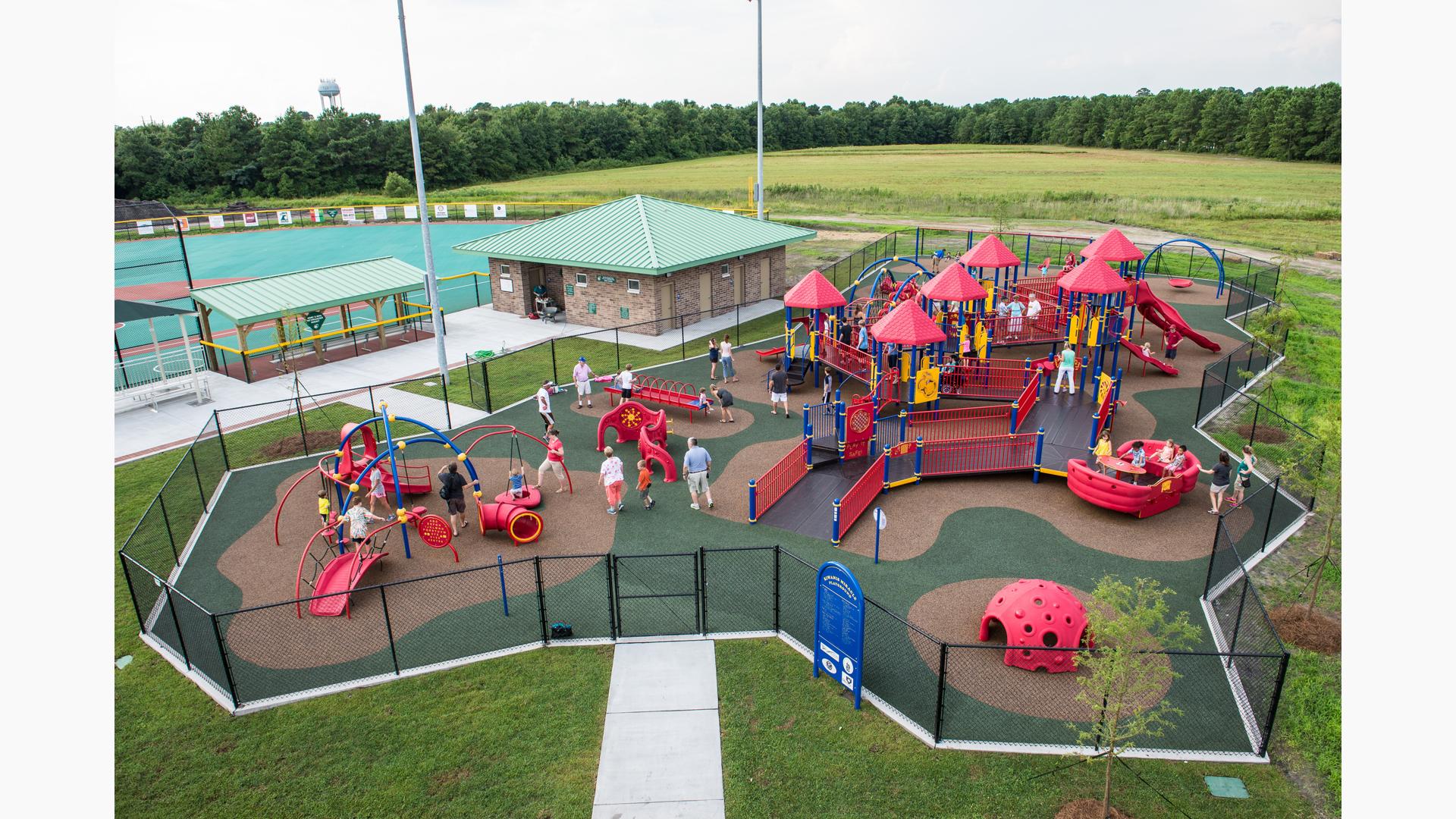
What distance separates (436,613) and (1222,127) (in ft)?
412

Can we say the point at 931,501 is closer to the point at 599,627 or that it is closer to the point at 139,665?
the point at 599,627

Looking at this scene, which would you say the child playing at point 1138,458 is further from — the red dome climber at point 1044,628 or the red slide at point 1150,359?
the red slide at point 1150,359

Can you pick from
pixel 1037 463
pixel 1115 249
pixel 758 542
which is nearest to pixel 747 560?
pixel 758 542

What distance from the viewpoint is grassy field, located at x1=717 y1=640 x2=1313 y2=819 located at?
9719mm

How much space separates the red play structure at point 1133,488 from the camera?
55.1ft

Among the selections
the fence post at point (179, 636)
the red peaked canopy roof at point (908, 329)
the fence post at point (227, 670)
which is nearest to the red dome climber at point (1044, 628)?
the red peaked canopy roof at point (908, 329)

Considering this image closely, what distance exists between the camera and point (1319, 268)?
44.6 meters

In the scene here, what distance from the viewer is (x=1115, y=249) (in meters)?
28.3

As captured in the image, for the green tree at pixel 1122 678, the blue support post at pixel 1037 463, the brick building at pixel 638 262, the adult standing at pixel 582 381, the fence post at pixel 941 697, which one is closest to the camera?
the green tree at pixel 1122 678

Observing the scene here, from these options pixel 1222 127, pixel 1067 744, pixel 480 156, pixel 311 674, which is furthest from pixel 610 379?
pixel 1222 127

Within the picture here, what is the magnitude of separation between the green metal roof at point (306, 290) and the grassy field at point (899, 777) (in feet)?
77.1

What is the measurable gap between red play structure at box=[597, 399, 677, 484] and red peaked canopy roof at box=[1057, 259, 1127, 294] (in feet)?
42.5

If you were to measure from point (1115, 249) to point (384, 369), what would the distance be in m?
26.0

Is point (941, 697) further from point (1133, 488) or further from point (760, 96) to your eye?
point (760, 96)
